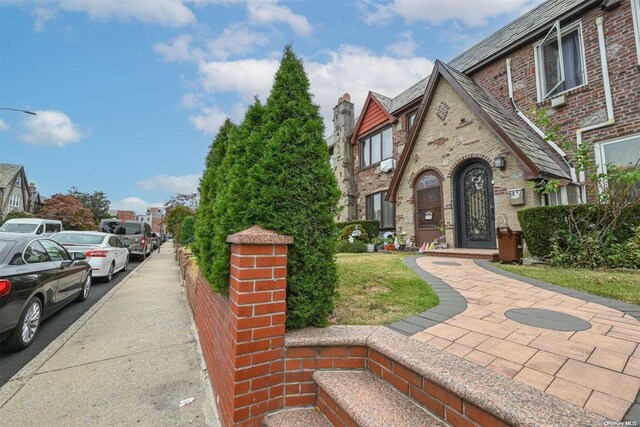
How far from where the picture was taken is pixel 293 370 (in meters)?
1.91

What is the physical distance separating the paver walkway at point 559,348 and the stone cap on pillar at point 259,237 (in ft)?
4.17

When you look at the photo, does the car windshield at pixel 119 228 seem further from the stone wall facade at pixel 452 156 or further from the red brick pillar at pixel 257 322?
the red brick pillar at pixel 257 322

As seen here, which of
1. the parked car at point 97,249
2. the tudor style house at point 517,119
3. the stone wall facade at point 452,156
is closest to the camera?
the tudor style house at point 517,119

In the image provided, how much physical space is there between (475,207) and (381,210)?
16.1 feet

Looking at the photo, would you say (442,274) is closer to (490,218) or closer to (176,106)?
(490,218)

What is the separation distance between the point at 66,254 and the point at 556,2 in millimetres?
14765

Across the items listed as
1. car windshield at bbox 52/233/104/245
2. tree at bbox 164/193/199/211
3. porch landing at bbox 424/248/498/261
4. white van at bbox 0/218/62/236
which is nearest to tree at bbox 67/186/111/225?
tree at bbox 164/193/199/211

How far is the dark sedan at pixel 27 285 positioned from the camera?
10.3 ft

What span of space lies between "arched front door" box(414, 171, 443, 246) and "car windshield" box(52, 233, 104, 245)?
10050 millimetres

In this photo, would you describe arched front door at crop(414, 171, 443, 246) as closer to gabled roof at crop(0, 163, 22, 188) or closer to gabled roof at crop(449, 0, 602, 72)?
gabled roof at crop(449, 0, 602, 72)

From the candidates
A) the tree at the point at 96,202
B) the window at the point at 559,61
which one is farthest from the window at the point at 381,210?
the tree at the point at 96,202

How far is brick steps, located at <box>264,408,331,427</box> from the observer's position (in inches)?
68.0

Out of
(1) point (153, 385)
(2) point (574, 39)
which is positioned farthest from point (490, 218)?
(1) point (153, 385)

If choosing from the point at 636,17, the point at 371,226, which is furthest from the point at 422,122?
the point at 636,17
